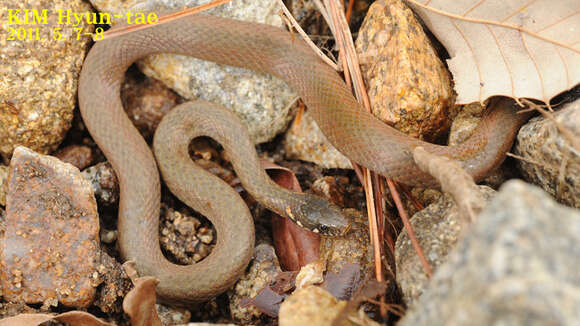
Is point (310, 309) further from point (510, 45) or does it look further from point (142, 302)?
point (510, 45)

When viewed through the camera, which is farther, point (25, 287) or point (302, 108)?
point (302, 108)

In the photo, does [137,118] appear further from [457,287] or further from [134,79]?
[457,287]

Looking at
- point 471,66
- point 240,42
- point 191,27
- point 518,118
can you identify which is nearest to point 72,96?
point 191,27

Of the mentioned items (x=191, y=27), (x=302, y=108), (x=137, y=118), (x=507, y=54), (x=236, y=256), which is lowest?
(x=236, y=256)

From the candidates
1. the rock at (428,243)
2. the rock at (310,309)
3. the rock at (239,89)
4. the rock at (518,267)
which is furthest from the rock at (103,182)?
the rock at (518,267)

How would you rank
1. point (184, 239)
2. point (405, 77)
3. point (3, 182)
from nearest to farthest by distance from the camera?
point (405, 77) → point (3, 182) → point (184, 239)

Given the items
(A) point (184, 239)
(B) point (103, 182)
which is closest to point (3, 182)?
(B) point (103, 182)

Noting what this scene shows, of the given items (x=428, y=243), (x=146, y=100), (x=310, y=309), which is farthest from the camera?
(x=146, y=100)
